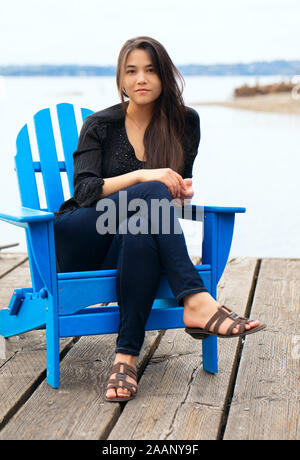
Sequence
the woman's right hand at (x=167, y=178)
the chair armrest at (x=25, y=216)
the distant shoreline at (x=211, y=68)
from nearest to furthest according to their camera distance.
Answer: the chair armrest at (x=25, y=216) < the woman's right hand at (x=167, y=178) < the distant shoreline at (x=211, y=68)

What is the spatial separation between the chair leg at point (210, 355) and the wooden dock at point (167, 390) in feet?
0.07

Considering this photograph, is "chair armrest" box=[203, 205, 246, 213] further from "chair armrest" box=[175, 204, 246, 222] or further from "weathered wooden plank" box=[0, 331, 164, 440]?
"weathered wooden plank" box=[0, 331, 164, 440]

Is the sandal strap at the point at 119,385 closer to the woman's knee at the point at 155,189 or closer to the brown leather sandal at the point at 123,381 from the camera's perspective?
the brown leather sandal at the point at 123,381

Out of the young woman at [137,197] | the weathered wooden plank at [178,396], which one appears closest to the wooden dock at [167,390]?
the weathered wooden plank at [178,396]

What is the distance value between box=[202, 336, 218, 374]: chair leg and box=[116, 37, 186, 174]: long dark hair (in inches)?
23.4

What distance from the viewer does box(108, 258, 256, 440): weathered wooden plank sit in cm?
156

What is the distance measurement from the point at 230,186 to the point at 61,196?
3.85 metres

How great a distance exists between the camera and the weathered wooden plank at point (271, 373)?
1.58m

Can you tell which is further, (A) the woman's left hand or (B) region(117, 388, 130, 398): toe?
(A) the woman's left hand

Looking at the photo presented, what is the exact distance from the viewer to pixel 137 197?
6.23ft

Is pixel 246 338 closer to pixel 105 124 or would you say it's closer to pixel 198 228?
pixel 105 124

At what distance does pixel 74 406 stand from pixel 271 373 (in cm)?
65

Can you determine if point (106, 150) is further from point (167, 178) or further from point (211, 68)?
point (211, 68)

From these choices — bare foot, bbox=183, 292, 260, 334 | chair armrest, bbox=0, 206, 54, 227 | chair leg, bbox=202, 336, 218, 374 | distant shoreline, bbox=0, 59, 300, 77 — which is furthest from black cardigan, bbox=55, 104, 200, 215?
distant shoreline, bbox=0, 59, 300, 77
